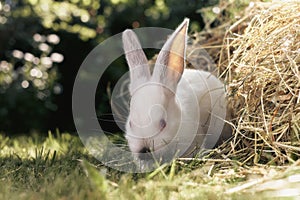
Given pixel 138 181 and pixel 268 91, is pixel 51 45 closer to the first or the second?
pixel 268 91

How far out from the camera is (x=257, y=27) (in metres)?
2.72

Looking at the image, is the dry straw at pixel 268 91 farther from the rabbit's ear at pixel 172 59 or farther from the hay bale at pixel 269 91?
the rabbit's ear at pixel 172 59

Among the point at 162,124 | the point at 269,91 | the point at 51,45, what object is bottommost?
the point at 162,124

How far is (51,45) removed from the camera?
5516mm

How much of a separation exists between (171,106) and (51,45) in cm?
337

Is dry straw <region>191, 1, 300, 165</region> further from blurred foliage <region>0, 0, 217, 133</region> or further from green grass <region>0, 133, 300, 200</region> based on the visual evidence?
blurred foliage <region>0, 0, 217, 133</region>

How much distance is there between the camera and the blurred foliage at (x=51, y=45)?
5148 mm

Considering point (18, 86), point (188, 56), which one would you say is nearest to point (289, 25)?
point (188, 56)

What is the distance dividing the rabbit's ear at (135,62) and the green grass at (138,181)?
43 cm

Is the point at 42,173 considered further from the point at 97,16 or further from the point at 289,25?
the point at 97,16

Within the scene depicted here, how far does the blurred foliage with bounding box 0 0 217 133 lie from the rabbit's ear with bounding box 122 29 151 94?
243 cm

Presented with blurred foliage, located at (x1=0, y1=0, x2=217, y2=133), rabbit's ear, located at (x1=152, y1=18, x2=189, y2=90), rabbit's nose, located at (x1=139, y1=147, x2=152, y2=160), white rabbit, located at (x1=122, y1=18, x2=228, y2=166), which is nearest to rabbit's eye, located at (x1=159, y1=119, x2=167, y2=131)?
white rabbit, located at (x1=122, y1=18, x2=228, y2=166)

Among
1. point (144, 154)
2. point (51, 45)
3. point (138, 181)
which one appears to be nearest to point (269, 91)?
point (144, 154)

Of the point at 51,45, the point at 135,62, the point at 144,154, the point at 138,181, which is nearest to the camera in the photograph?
the point at 138,181
